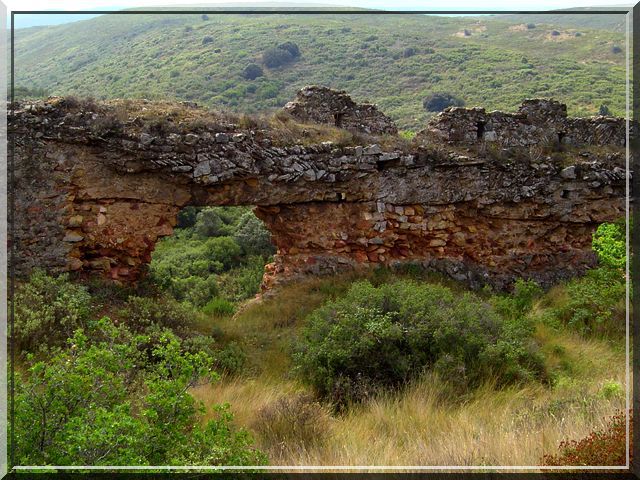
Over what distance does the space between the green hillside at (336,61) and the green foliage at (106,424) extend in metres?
23.0

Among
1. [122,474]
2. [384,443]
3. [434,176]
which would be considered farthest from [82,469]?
[434,176]

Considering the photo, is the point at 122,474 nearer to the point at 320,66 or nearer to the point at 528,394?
the point at 528,394

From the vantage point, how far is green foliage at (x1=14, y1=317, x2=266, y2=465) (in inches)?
142

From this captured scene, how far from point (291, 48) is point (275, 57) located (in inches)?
69.3

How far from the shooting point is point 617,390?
5.69 metres

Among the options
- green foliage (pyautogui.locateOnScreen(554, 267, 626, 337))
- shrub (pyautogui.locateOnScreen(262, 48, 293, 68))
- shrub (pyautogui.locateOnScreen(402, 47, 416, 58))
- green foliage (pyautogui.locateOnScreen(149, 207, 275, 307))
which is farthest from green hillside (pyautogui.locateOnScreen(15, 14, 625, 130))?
green foliage (pyautogui.locateOnScreen(554, 267, 626, 337))

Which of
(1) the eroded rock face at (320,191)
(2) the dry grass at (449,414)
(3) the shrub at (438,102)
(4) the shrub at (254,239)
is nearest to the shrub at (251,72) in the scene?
(3) the shrub at (438,102)

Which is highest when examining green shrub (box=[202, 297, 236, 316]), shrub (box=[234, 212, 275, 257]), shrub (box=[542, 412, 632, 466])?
shrub (box=[542, 412, 632, 466])

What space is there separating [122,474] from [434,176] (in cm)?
848

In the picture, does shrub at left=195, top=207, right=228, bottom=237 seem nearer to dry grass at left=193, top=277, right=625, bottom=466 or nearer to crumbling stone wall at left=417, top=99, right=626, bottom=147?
crumbling stone wall at left=417, top=99, right=626, bottom=147

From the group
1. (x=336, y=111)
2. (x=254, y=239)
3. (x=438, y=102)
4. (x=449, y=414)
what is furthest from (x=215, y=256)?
(x=438, y=102)

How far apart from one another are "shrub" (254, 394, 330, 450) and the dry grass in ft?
0.10

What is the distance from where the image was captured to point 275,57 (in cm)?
3488

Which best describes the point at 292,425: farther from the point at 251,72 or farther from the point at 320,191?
the point at 251,72
